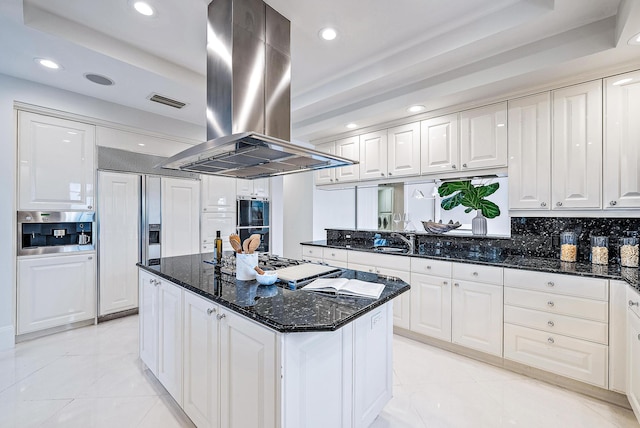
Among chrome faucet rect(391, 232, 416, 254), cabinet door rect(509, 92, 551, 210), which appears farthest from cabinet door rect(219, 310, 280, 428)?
cabinet door rect(509, 92, 551, 210)

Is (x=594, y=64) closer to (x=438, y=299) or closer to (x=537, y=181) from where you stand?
(x=537, y=181)

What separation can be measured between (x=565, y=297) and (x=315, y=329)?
2.02 meters

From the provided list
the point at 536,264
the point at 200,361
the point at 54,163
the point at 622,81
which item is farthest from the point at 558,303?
the point at 54,163

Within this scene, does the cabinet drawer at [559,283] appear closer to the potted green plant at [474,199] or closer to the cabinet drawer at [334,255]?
the potted green plant at [474,199]

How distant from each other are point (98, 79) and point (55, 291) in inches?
88.9

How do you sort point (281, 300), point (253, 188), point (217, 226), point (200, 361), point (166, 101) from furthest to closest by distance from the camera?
1. point (253, 188)
2. point (217, 226)
3. point (166, 101)
4. point (200, 361)
5. point (281, 300)

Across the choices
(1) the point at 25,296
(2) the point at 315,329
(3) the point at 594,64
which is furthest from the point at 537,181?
(1) the point at 25,296

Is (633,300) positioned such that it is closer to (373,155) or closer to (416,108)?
(416,108)

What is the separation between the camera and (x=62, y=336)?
119 inches

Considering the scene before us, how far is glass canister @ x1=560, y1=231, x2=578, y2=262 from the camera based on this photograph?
235cm

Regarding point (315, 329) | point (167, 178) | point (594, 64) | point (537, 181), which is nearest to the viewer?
point (315, 329)

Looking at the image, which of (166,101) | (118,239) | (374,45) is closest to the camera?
(374,45)

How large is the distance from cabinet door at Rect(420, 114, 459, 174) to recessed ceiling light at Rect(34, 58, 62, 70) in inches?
137

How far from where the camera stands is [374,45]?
251 cm
